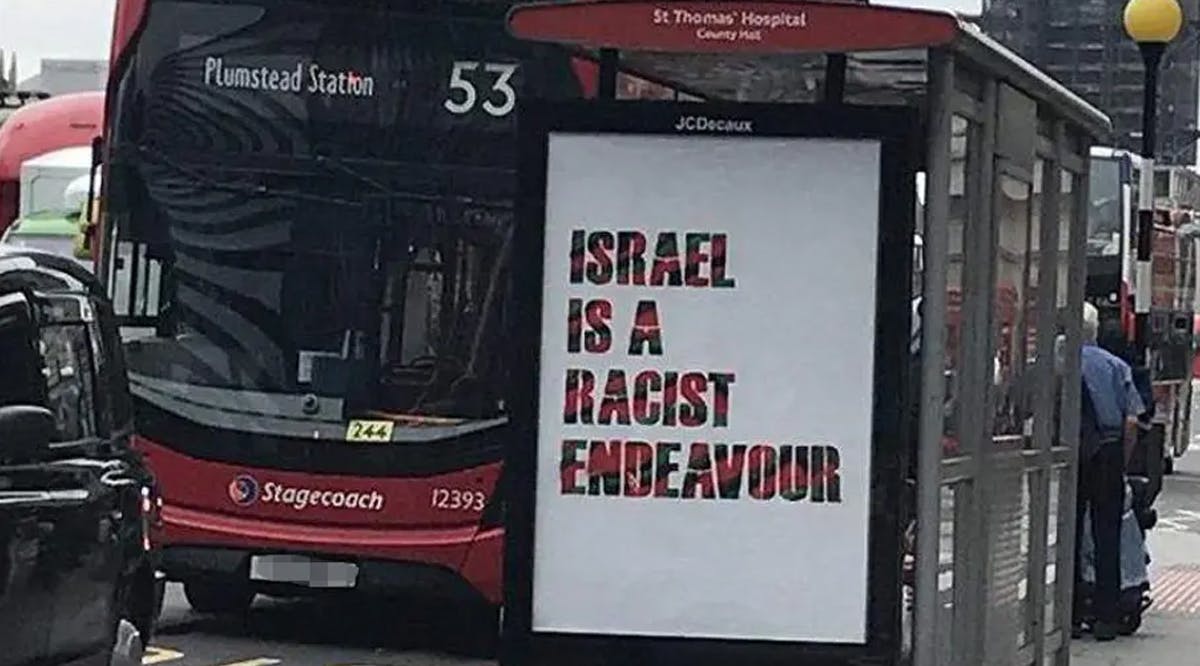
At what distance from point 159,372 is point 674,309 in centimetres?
583

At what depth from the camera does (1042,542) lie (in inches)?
417

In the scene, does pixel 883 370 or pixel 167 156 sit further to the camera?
pixel 167 156

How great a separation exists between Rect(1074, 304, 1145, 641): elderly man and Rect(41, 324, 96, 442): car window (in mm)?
6141

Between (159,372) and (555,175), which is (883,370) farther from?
(159,372)

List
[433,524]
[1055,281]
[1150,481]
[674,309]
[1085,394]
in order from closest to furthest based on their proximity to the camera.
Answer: [674,309], [1055,281], [433,524], [1085,394], [1150,481]

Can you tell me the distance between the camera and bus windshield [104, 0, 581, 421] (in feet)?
42.6

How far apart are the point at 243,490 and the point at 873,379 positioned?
19.1 ft

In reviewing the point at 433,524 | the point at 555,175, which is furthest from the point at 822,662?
the point at 433,524

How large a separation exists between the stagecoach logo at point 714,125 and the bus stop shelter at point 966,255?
20cm

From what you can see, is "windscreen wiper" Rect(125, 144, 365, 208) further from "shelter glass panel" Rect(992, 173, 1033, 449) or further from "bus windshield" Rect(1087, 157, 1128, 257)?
"bus windshield" Rect(1087, 157, 1128, 257)

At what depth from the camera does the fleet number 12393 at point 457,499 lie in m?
12.9

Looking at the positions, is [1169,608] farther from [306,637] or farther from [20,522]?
[20,522]

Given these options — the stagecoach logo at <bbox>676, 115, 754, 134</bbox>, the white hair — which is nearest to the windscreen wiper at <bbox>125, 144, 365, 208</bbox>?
the white hair

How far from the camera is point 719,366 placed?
7.95 metres
